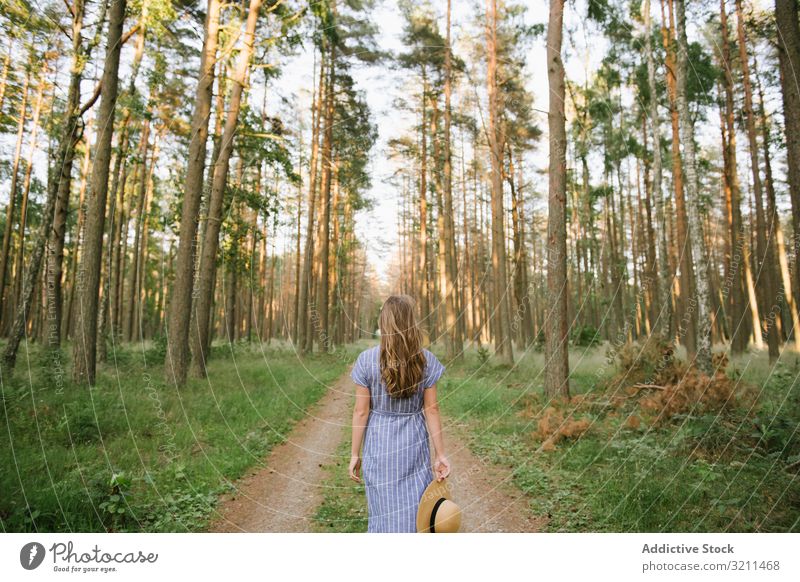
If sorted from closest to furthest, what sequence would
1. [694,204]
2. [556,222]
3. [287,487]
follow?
[287,487], [556,222], [694,204]

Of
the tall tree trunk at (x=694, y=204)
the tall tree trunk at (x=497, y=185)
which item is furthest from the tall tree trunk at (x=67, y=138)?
the tall tree trunk at (x=694, y=204)

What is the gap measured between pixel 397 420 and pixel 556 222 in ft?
18.6

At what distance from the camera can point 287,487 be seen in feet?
17.0

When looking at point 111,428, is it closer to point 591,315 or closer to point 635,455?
point 635,455

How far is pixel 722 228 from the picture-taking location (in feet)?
67.0

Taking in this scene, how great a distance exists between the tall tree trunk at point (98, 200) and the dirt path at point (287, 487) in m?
4.14

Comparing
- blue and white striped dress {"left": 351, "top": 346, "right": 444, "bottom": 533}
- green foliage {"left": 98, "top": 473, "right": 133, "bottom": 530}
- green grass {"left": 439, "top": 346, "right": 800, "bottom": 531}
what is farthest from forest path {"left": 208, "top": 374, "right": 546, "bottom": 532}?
blue and white striped dress {"left": 351, "top": 346, "right": 444, "bottom": 533}

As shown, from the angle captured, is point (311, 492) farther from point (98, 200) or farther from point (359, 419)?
point (98, 200)

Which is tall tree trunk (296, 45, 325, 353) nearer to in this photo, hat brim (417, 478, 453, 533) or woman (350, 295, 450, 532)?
woman (350, 295, 450, 532)

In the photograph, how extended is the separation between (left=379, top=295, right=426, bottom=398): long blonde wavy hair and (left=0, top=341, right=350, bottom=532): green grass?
251 cm

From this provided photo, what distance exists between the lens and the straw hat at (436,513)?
251 centimetres

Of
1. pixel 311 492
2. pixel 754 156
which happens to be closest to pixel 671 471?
pixel 311 492

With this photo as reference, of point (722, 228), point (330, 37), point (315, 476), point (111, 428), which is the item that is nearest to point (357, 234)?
point (330, 37)
